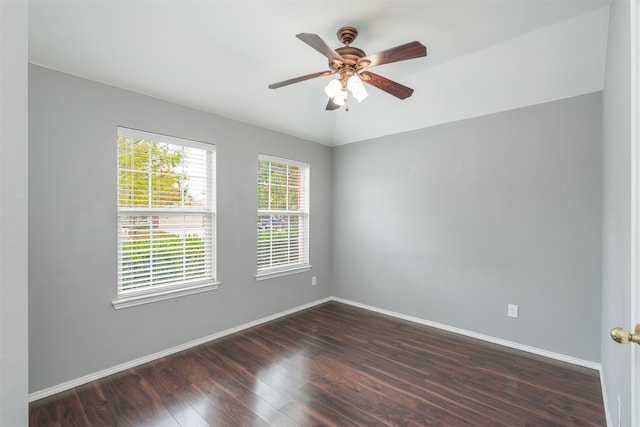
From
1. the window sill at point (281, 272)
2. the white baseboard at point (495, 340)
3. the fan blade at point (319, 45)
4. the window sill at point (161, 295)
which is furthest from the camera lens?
the window sill at point (281, 272)

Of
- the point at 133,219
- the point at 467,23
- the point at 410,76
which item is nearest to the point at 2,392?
the point at 133,219

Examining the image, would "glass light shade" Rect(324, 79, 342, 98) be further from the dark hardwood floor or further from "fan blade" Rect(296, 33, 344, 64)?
Result: the dark hardwood floor

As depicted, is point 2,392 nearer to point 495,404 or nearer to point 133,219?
point 133,219

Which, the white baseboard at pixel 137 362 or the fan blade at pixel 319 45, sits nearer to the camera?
the fan blade at pixel 319 45

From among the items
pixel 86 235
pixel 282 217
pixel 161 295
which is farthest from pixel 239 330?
pixel 86 235

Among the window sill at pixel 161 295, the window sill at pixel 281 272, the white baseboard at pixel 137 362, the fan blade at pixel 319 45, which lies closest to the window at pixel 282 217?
the window sill at pixel 281 272

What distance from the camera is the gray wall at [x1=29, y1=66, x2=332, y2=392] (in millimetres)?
2168

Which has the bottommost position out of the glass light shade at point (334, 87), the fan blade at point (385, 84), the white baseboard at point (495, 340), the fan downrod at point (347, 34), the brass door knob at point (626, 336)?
the white baseboard at point (495, 340)

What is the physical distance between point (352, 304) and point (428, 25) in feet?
11.5

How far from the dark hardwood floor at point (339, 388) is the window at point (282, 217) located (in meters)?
1.08

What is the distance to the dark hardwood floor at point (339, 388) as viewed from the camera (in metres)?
1.98

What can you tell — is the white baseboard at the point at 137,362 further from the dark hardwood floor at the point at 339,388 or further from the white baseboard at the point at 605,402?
the white baseboard at the point at 605,402

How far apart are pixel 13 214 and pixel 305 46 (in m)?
2.32

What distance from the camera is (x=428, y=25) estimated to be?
227cm
